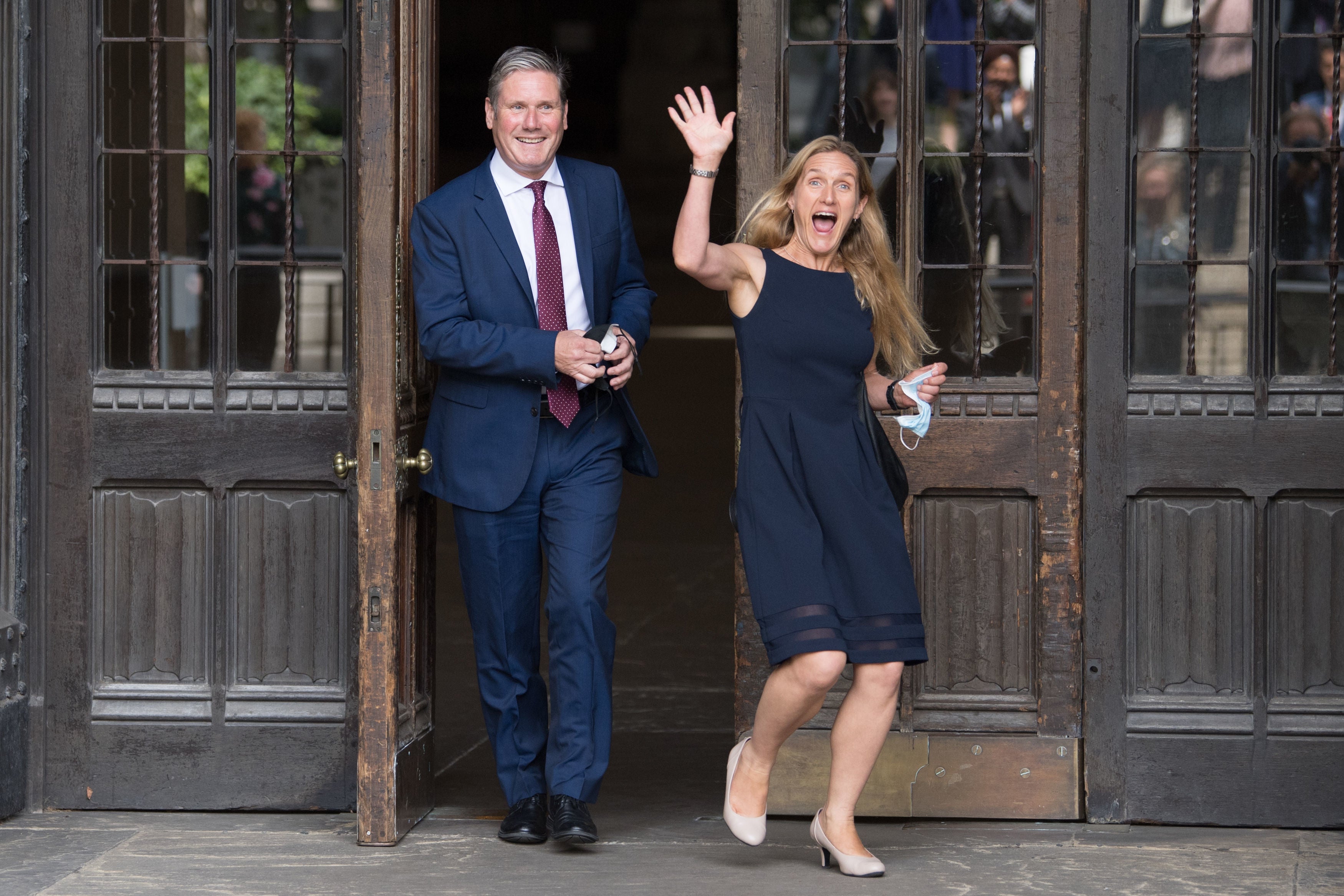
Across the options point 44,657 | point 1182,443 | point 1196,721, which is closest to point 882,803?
point 1196,721

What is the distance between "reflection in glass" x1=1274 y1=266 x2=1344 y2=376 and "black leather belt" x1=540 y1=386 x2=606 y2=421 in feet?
6.13

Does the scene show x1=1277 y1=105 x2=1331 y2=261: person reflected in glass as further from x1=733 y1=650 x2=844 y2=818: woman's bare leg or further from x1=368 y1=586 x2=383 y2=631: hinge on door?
x1=368 y1=586 x2=383 y2=631: hinge on door

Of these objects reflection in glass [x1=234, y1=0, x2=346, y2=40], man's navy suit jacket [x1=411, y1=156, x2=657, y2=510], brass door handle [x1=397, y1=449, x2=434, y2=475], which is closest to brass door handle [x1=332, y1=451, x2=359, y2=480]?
brass door handle [x1=397, y1=449, x2=434, y2=475]

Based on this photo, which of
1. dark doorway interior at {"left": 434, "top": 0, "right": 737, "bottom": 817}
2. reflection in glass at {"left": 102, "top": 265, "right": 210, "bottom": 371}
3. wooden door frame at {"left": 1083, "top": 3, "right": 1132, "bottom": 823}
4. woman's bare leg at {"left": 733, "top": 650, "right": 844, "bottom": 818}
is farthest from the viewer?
dark doorway interior at {"left": 434, "top": 0, "right": 737, "bottom": 817}

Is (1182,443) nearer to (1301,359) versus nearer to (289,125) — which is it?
(1301,359)

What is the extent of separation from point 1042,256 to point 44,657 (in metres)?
3.02

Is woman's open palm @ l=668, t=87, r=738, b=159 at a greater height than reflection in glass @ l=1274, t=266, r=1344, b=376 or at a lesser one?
greater

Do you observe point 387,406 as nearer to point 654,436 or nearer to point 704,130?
point 704,130

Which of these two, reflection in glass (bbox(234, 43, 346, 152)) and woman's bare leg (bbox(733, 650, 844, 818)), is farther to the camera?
reflection in glass (bbox(234, 43, 346, 152))

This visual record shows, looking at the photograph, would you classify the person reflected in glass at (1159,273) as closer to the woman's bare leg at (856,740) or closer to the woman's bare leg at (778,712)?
the woman's bare leg at (856,740)

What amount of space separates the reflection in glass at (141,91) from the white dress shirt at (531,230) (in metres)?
0.94

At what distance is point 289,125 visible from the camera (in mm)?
4812

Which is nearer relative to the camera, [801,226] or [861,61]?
[801,226]

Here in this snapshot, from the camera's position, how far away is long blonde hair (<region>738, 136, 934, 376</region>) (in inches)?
172
